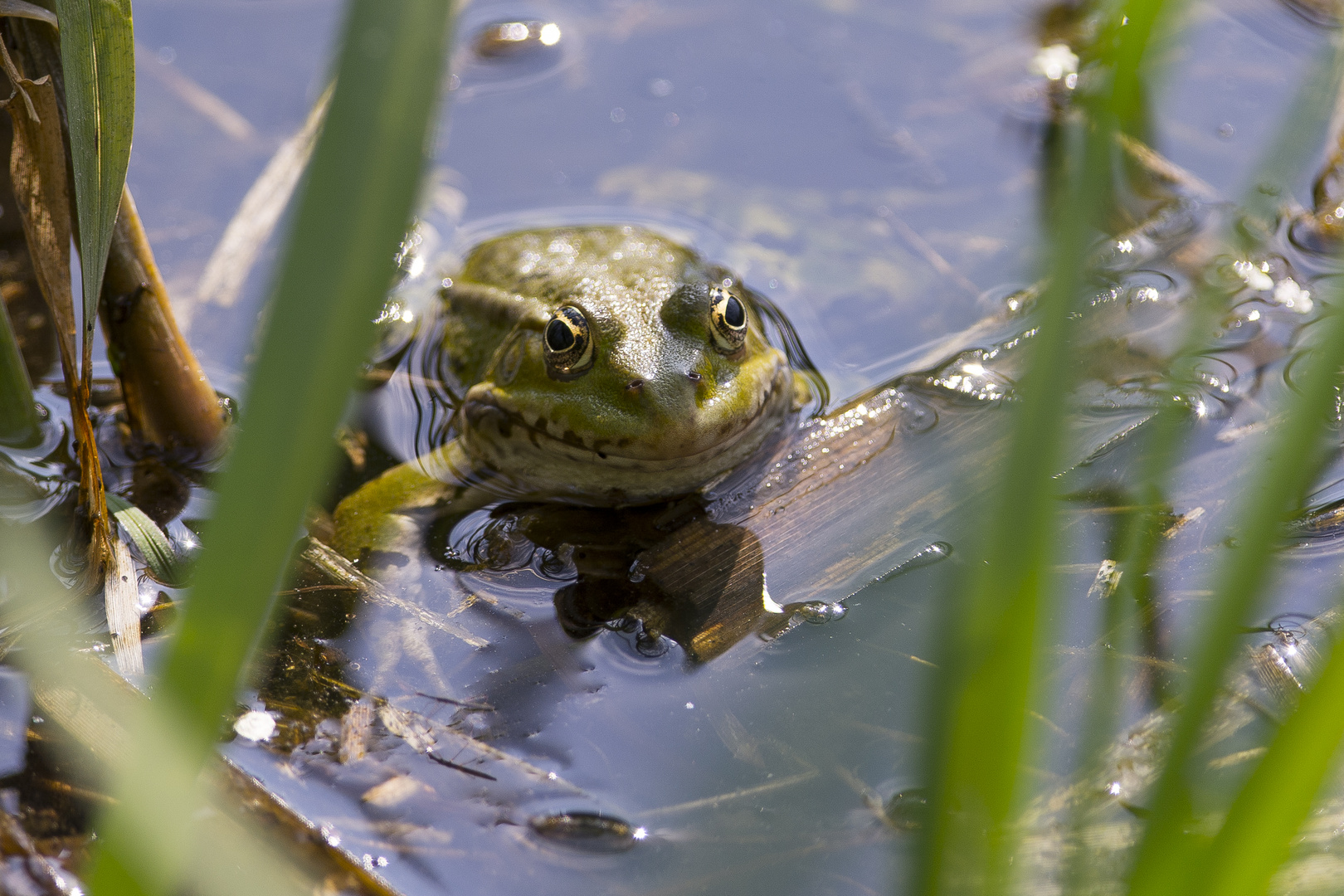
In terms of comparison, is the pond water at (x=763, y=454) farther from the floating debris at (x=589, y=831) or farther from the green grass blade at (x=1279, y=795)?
the green grass blade at (x=1279, y=795)

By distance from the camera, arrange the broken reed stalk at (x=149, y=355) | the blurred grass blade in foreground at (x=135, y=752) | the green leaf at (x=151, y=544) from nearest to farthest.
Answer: the blurred grass blade in foreground at (x=135, y=752), the green leaf at (x=151, y=544), the broken reed stalk at (x=149, y=355)

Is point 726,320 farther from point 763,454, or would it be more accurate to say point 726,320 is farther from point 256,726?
point 256,726

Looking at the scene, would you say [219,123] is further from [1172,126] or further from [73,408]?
[1172,126]

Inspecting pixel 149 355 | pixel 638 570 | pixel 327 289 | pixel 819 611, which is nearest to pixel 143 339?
pixel 149 355

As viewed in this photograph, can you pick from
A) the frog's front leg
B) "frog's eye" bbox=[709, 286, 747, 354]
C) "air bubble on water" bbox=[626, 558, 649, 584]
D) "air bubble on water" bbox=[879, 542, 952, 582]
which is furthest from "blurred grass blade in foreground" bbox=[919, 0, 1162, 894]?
the frog's front leg

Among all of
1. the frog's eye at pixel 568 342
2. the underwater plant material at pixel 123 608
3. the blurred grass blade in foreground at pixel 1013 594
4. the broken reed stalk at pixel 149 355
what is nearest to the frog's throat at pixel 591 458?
the frog's eye at pixel 568 342
